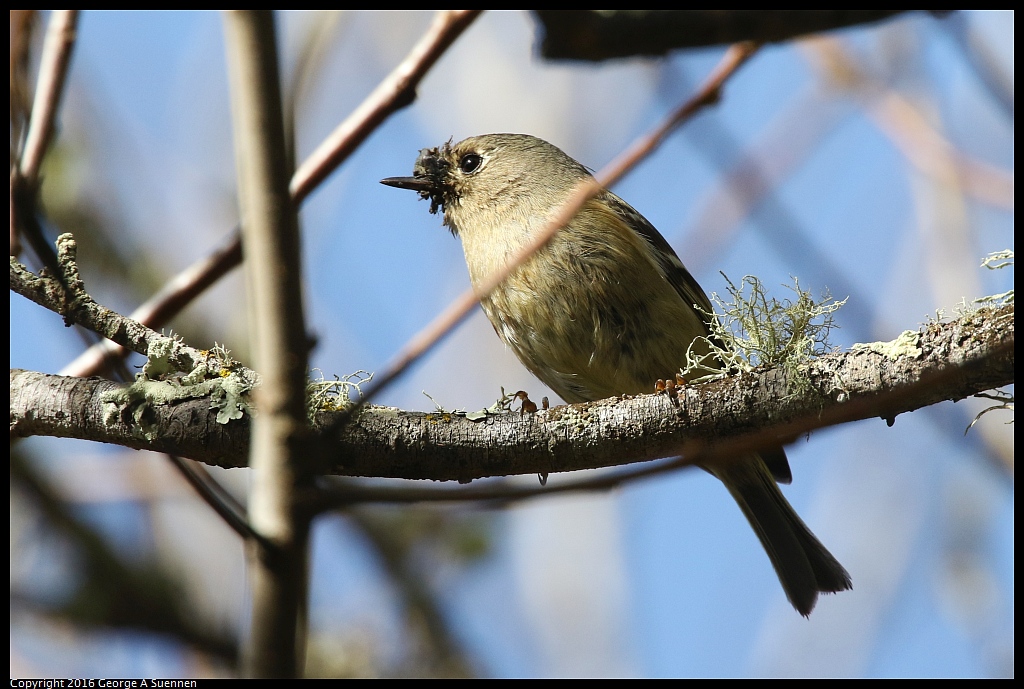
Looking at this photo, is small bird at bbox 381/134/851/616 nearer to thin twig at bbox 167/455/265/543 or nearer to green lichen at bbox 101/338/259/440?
green lichen at bbox 101/338/259/440

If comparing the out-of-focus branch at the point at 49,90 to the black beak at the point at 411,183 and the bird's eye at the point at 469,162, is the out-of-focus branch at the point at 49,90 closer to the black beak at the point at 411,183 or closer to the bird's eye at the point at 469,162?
the black beak at the point at 411,183

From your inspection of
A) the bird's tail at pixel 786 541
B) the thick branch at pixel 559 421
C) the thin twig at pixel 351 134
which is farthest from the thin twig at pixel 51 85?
the bird's tail at pixel 786 541

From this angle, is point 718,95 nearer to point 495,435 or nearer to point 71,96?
point 495,435

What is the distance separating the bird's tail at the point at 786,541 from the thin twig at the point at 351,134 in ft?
8.52

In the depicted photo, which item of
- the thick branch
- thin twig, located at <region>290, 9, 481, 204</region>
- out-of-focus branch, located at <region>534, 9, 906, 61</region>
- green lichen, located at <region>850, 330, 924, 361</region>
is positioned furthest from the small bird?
green lichen, located at <region>850, 330, 924, 361</region>

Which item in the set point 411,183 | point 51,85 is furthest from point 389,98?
point 411,183

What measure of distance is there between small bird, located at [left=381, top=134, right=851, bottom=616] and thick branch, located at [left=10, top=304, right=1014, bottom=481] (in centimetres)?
96

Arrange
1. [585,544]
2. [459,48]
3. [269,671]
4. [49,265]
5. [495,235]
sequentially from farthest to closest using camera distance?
[459,48]
[585,544]
[495,235]
[49,265]
[269,671]

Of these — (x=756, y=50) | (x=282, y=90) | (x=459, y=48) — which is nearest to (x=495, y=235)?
(x=756, y=50)

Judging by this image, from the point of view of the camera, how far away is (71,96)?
761 cm

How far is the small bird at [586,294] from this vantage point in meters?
3.81

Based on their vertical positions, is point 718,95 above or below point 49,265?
above

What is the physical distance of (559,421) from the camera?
2.84m

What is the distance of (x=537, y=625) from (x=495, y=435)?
5.69 metres
